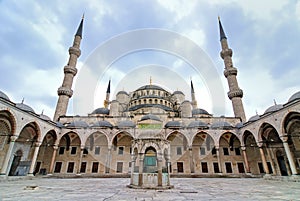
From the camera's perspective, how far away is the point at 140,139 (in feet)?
27.0

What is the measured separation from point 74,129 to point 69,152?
3.61 metres

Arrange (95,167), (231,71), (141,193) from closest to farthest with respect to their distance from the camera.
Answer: (141,193) < (95,167) < (231,71)

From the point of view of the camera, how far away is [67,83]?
25.1 metres

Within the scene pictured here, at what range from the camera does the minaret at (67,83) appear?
79.8ft

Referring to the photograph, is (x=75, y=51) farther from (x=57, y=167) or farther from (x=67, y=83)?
(x=57, y=167)

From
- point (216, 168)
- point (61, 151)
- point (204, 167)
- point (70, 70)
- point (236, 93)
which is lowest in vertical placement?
point (216, 168)

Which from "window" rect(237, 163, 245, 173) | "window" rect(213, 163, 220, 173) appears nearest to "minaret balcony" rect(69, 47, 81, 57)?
"window" rect(213, 163, 220, 173)

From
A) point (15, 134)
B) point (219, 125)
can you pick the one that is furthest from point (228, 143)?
point (15, 134)

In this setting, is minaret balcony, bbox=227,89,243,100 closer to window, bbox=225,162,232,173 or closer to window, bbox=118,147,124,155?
window, bbox=225,162,232,173

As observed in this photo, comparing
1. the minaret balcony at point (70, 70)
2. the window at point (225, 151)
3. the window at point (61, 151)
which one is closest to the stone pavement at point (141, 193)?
the window at point (225, 151)

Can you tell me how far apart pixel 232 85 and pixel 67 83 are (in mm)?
24632

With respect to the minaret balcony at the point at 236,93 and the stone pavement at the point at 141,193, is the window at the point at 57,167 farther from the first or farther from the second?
the minaret balcony at the point at 236,93

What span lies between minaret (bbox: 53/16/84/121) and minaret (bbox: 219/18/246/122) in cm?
2363

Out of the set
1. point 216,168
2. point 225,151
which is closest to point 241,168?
point 225,151
